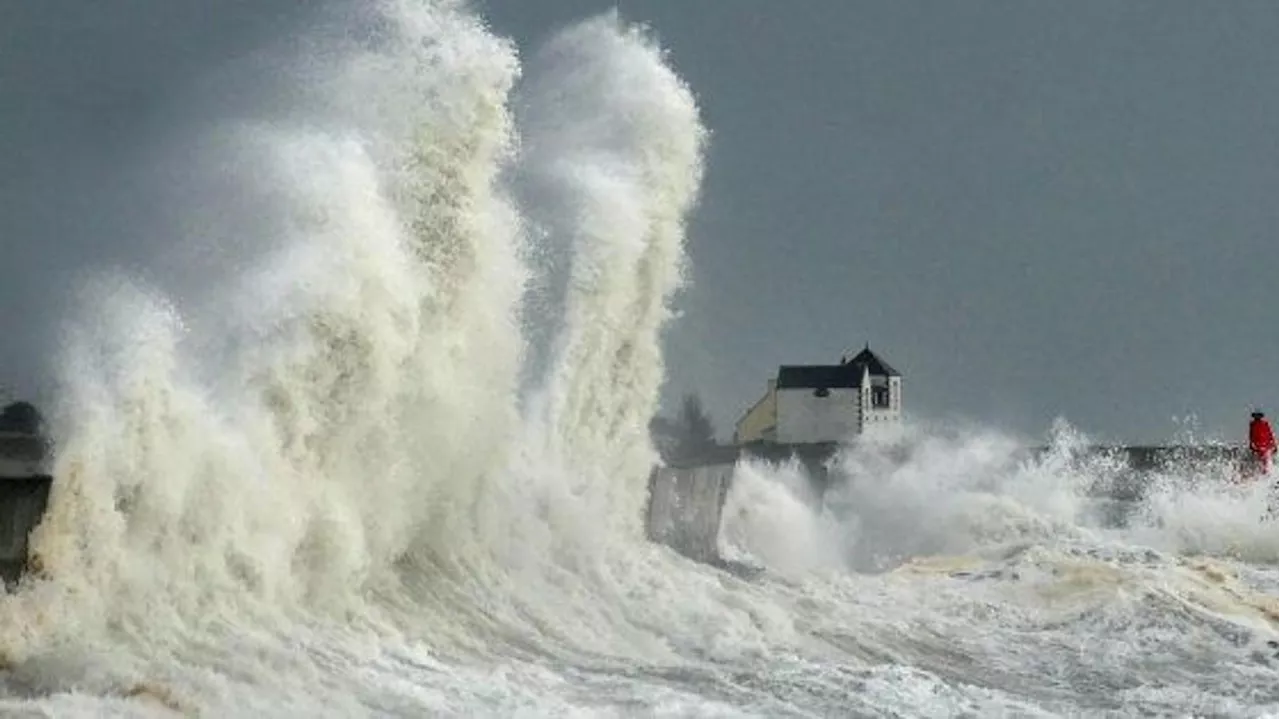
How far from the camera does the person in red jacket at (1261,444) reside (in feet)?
92.1

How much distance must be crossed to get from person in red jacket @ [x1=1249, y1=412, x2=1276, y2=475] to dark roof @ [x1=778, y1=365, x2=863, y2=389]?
4258 cm

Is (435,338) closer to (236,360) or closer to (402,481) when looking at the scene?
(402,481)

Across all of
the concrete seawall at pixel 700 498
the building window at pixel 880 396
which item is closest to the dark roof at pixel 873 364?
the building window at pixel 880 396

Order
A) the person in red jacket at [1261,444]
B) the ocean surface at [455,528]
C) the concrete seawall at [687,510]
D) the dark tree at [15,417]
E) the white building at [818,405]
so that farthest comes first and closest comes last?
the white building at [818,405]
the dark tree at [15,417]
the person in red jacket at [1261,444]
the concrete seawall at [687,510]
the ocean surface at [455,528]

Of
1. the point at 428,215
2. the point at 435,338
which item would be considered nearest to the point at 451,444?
the point at 435,338

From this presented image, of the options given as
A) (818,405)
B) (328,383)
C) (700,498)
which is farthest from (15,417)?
(818,405)

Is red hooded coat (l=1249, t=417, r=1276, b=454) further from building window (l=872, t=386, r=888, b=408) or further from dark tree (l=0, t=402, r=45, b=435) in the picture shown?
building window (l=872, t=386, r=888, b=408)

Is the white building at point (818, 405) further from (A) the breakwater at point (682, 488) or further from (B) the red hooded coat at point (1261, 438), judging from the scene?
(B) the red hooded coat at point (1261, 438)

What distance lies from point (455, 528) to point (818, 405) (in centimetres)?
5895

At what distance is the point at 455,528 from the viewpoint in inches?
562

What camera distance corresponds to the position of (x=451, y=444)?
1477 cm

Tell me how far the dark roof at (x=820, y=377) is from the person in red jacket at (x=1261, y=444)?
42584 millimetres

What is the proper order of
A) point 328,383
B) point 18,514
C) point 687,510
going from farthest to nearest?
1. point 687,510
2. point 328,383
3. point 18,514

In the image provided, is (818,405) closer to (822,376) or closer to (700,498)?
(822,376)
